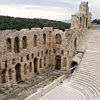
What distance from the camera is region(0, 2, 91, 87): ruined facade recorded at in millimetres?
16859

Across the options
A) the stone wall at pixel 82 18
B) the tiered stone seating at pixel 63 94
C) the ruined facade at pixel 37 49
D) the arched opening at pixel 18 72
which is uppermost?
the stone wall at pixel 82 18

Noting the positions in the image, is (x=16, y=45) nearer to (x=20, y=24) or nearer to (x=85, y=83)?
(x=85, y=83)

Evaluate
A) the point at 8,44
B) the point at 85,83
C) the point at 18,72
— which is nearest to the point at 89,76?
the point at 85,83

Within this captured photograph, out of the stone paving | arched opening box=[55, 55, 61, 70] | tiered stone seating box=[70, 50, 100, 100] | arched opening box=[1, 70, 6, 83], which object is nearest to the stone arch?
arched opening box=[1, 70, 6, 83]

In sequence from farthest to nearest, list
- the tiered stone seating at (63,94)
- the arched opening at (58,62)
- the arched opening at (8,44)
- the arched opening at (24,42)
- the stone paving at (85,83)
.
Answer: the arched opening at (58,62)
the arched opening at (24,42)
the arched opening at (8,44)
the stone paving at (85,83)
the tiered stone seating at (63,94)

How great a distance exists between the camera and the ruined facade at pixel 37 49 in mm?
16859

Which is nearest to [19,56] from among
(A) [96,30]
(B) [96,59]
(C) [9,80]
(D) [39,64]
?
(C) [9,80]

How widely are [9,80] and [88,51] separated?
9.07 m

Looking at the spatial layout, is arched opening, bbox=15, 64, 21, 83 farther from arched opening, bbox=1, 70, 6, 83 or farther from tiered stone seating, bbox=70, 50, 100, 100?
tiered stone seating, bbox=70, 50, 100, 100

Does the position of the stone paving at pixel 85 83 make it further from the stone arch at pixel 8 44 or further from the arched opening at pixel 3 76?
the stone arch at pixel 8 44

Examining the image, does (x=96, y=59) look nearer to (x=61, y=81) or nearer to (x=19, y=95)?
(x=61, y=81)

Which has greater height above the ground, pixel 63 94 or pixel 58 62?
pixel 58 62

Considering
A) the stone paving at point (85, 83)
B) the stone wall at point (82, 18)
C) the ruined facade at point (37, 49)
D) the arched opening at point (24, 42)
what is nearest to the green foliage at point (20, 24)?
the ruined facade at point (37, 49)

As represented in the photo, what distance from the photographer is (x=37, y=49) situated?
20.8 m
